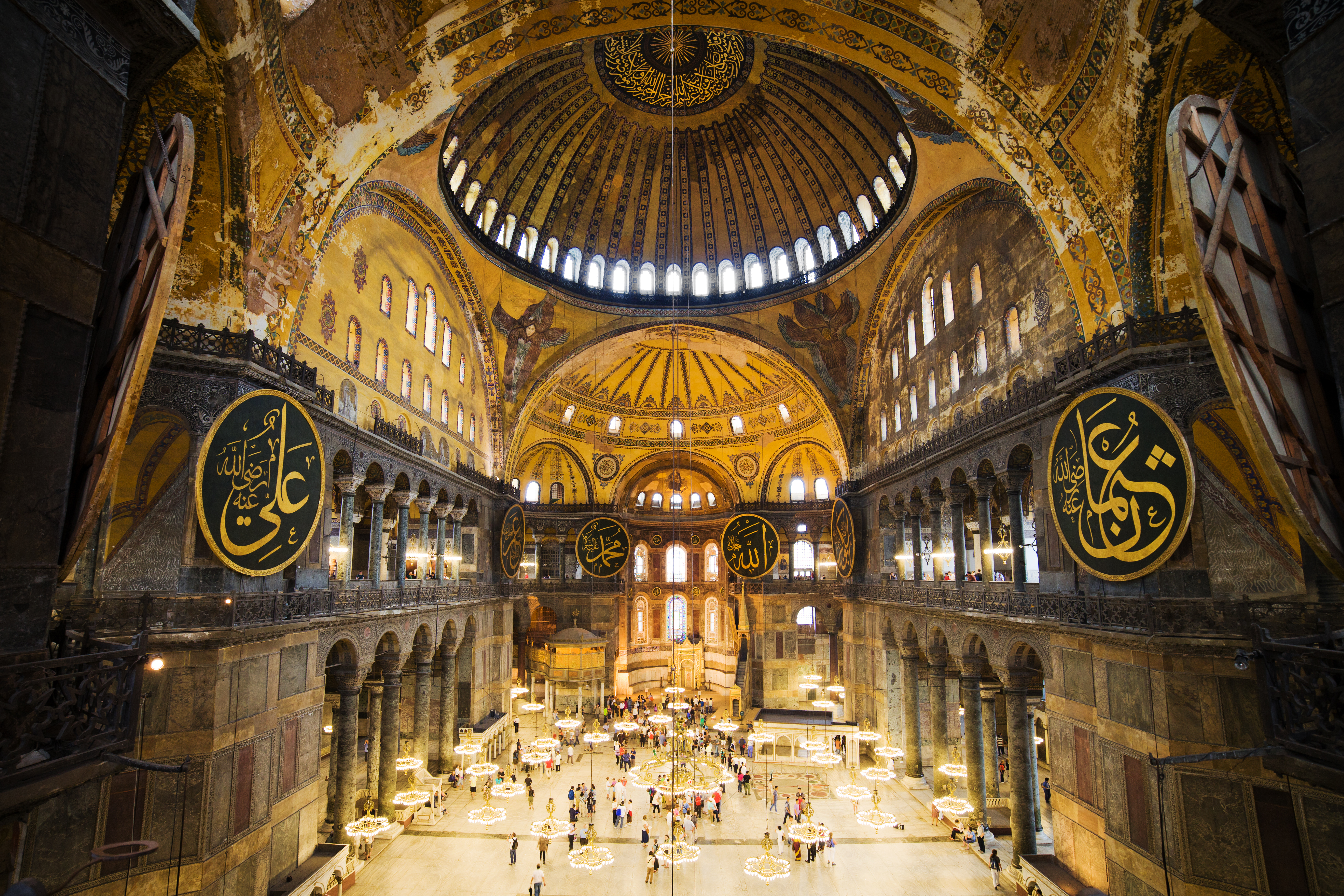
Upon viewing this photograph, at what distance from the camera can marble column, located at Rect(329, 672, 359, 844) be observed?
12.8 m

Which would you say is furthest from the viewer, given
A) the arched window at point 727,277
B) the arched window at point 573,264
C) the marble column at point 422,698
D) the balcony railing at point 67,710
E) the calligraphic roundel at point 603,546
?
the arched window at point 727,277

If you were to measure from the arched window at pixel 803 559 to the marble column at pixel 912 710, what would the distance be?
1036cm

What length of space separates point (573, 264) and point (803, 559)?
15235 millimetres

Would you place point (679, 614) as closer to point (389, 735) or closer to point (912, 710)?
point (912, 710)

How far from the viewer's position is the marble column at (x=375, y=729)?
1441 cm

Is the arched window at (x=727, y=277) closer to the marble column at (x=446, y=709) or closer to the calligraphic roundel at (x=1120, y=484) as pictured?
the marble column at (x=446, y=709)

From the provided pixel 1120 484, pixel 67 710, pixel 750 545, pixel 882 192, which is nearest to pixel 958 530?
pixel 1120 484

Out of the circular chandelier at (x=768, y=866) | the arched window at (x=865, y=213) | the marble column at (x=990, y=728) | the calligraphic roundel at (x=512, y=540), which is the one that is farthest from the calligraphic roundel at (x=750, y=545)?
the circular chandelier at (x=768, y=866)

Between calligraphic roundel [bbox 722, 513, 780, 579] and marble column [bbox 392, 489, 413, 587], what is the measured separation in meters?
9.26

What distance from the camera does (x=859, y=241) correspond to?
763 inches

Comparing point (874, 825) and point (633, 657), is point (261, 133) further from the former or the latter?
point (633, 657)

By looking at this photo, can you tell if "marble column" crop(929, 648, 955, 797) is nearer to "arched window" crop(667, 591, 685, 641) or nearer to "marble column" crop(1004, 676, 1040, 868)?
"marble column" crop(1004, 676, 1040, 868)

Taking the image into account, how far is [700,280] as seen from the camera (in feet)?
75.5

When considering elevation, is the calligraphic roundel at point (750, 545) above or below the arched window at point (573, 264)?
below
